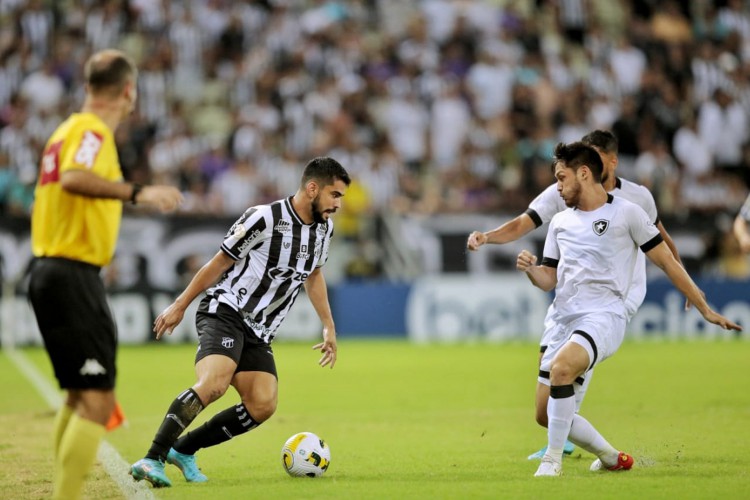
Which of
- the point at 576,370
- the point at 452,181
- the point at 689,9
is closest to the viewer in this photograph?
the point at 576,370

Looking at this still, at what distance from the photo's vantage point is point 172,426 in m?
8.02

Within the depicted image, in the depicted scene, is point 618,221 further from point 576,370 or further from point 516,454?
point 516,454

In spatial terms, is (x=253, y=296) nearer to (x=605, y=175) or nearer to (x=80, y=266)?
(x=80, y=266)

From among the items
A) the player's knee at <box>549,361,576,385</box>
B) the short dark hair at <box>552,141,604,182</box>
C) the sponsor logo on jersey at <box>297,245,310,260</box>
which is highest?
the short dark hair at <box>552,141,604,182</box>

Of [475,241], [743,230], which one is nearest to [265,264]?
[475,241]

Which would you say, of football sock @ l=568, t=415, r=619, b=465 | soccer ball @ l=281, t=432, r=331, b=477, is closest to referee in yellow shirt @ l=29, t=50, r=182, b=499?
soccer ball @ l=281, t=432, r=331, b=477

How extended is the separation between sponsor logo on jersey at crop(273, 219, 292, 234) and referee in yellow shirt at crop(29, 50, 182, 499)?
8.24 feet

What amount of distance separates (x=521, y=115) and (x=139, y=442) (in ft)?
50.0

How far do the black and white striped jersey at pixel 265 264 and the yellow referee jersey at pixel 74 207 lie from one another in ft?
7.83

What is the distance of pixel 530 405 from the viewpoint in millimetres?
13281

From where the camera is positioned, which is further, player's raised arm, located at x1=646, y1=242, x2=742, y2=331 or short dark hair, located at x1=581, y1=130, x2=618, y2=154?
short dark hair, located at x1=581, y1=130, x2=618, y2=154

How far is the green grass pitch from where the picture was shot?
7961 mm

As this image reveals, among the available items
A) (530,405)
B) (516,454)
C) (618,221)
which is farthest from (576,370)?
(530,405)

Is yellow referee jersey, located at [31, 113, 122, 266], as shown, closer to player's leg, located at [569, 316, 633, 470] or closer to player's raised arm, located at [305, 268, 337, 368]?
player's raised arm, located at [305, 268, 337, 368]
